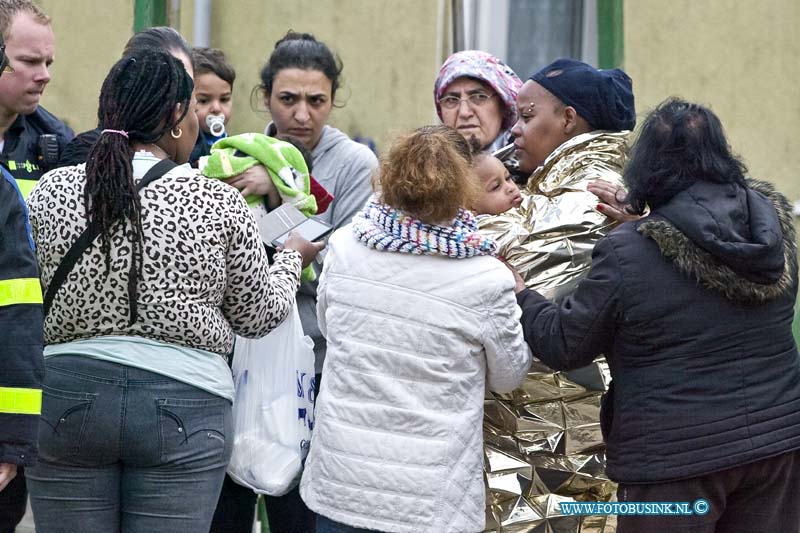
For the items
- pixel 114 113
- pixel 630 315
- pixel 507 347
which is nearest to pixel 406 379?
pixel 507 347

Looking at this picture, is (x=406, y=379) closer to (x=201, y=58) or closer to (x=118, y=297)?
(x=118, y=297)

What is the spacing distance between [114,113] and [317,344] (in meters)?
1.31

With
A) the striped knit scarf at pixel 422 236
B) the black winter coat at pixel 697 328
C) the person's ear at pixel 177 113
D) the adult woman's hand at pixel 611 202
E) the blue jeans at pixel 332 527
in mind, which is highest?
the person's ear at pixel 177 113

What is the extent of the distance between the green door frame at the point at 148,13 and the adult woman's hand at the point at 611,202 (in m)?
3.92

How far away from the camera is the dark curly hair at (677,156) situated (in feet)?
10.3

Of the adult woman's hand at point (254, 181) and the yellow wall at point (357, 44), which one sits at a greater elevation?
the yellow wall at point (357, 44)

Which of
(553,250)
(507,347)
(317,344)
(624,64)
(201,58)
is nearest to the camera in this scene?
(507,347)

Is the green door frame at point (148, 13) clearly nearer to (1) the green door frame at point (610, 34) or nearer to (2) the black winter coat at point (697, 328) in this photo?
(1) the green door frame at point (610, 34)

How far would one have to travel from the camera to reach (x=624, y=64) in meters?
7.26

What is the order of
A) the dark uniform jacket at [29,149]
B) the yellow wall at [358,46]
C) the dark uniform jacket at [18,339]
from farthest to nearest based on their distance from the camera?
1. the yellow wall at [358,46]
2. the dark uniform jacket at [29,149]
3. the dark uniform jacket at [18,339]

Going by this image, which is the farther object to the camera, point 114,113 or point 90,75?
point 90,75

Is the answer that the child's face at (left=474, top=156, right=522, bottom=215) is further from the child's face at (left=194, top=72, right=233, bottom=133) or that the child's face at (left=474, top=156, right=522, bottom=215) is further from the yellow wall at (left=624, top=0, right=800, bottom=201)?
the yellow wall at (left=624, top=0, right=800, bottom=201)

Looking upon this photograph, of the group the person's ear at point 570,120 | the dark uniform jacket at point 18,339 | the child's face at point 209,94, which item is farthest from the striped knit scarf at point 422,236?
the child's face at point 209,94

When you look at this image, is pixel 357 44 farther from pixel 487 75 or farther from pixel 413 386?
pixel 413 386
